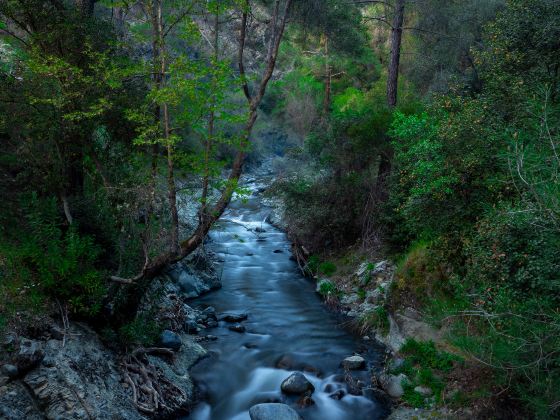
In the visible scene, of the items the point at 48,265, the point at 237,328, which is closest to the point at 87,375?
the point at 48,265

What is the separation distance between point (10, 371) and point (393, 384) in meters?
6.79

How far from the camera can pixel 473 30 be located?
20.6 m

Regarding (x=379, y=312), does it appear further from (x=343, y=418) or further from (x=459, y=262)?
(x=343, y=418)

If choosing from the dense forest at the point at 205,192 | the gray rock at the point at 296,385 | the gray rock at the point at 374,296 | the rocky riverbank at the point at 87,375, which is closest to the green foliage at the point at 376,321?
the dense forest at the point at 205,192

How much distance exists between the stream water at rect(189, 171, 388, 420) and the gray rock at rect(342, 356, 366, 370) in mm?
156

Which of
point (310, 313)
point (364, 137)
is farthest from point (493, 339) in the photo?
point (364, 137)

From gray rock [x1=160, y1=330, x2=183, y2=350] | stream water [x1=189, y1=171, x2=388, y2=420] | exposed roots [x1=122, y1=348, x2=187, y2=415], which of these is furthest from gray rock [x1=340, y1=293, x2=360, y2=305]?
exposed roots [x1=122, y1=348, x2=187, y2=415]

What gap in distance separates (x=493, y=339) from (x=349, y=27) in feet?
51.3

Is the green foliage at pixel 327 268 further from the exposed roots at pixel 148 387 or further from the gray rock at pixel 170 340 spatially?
the exposed roots at pixel 148 387

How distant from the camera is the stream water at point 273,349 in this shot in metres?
8.82

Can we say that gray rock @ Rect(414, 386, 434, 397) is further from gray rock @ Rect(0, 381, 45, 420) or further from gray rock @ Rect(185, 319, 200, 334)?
gray rock @ Rect(0, 381, 45, 420)

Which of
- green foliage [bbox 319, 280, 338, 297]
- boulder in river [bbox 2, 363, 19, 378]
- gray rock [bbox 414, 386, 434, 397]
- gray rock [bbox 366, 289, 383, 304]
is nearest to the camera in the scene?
boulder in river [bbox 2, 363, 19, 378]

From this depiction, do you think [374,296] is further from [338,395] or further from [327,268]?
[338,395]

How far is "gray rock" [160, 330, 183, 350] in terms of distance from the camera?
32.8 ft
